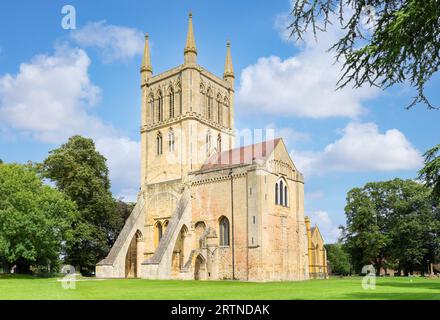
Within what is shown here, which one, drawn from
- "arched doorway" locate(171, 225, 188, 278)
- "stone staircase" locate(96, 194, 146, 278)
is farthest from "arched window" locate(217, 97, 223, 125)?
"arched doorway" locate(171, 225, 188, 278)

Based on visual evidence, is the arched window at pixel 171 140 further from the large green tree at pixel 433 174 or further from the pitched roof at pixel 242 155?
the large green tree at pixel 433 174

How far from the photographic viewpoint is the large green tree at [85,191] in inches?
1893

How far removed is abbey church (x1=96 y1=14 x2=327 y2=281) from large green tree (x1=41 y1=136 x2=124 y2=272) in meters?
4.26

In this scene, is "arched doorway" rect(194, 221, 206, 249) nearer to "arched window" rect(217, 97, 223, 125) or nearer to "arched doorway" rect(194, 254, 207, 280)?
"arched doorway" rect(194, 254, 207, 280)

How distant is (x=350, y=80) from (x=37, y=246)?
111 feet

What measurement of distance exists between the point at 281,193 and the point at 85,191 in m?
20.1

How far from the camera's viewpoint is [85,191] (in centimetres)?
4816

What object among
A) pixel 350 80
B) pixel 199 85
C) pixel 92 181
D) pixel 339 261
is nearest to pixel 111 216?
pixel 92 181

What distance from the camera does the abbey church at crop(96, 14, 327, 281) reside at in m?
39.0

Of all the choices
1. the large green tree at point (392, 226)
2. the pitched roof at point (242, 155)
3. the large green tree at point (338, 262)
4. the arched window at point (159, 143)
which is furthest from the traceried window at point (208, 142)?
the large green tree at point (338, 262)

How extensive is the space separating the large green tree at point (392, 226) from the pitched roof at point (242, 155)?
20864 mm

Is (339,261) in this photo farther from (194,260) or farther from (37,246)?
(37,246)

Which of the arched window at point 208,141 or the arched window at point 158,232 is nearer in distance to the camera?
the arched window at point 158,232

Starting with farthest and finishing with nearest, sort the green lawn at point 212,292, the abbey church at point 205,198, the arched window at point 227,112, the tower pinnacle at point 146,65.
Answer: the tower pinnacle at point 146,65 < the arched window at point 227,112 < the abbey church at point 205,198 < the green lawn at point 212,292
